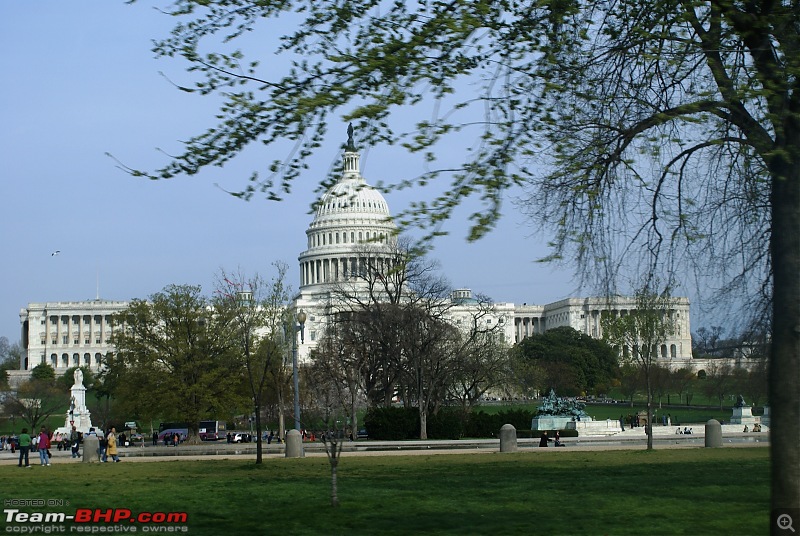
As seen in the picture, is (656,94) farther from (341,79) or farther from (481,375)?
(481,375)

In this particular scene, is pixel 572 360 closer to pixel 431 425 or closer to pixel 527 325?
pixel 431 425

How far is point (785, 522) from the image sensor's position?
10266mm

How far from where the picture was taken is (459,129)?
1005 cm

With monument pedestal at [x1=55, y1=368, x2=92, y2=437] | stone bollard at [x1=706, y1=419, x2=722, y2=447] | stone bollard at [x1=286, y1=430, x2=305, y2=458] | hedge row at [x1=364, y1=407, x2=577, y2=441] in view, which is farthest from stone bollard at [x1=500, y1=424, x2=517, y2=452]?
monument pedestal at [x1=55, y1=368, x2=92, y2=437]

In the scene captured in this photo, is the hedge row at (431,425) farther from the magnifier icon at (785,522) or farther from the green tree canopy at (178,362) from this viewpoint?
the magnifier icon at (785,522)

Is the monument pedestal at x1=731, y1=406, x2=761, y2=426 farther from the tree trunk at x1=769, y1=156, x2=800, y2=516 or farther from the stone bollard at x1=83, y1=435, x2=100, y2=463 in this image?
the tree trunk at x1=769, y1=156, x2=800, y2=516

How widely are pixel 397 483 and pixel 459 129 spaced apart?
11.2 m

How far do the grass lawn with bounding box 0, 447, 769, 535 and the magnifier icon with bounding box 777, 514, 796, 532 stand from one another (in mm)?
2320

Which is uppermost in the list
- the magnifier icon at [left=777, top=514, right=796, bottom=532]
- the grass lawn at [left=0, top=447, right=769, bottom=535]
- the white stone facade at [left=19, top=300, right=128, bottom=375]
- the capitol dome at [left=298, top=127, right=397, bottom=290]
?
the capitol dome at [left=298, top=127, right=397, bottom=290]

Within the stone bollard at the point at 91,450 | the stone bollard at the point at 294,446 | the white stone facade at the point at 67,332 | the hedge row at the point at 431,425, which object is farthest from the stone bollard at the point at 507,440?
the white stone facade at the point at 67,332

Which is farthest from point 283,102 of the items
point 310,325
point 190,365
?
point 310,325

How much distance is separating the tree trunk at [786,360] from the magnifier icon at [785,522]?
0.10 metres

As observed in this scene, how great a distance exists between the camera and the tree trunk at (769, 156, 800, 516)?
10.4 metres

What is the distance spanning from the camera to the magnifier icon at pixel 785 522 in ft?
33.6
